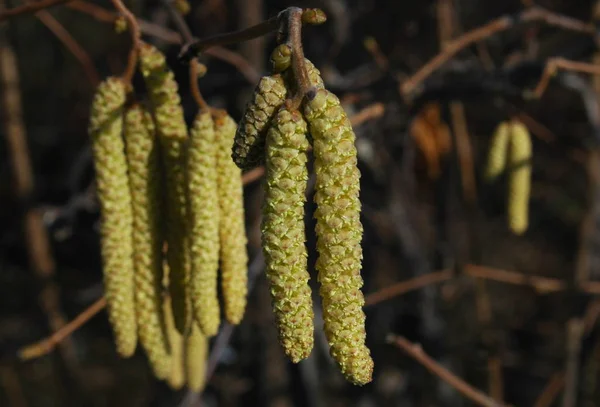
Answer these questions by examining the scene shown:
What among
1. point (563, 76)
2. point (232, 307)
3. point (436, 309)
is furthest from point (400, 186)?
point (232, 307)

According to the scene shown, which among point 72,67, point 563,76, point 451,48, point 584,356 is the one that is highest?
point 451,48

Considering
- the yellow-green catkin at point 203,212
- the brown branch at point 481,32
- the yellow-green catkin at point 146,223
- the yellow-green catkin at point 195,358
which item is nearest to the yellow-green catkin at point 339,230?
the yellow-green catkin at point 203,212

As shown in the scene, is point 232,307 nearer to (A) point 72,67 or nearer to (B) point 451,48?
(B) point 451,48

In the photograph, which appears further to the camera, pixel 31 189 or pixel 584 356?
pixel 584 356

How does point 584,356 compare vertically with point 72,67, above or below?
below

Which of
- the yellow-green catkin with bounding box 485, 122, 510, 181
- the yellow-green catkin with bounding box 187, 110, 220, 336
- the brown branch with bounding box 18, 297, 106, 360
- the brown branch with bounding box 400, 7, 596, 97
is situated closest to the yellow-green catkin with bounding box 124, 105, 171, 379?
the yellow-green catkin with bounding box 187, 110, 220, 336

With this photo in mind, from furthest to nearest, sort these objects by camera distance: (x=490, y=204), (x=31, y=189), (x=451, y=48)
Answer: (x=490, y=204), (x=31, y=189), (x=451, y=48)
